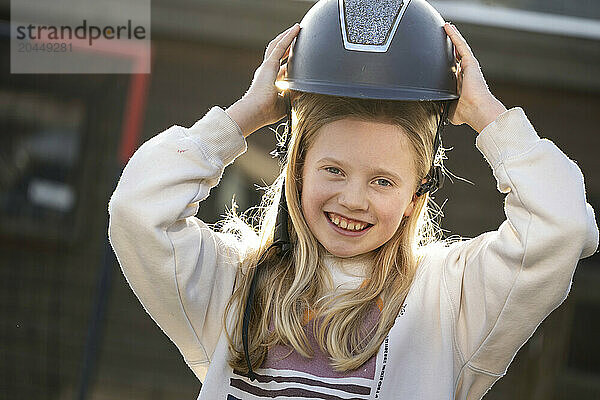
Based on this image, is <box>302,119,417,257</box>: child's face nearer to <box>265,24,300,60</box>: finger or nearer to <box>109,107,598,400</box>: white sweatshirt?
<box>109,107,598,400</box>: white sweatshirt

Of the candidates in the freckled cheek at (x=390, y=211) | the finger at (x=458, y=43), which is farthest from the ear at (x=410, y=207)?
the finger at (x=458, y=43)

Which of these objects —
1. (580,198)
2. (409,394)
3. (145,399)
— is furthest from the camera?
(145,399)

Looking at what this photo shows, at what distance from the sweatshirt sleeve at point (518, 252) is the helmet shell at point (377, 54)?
0.20 metres

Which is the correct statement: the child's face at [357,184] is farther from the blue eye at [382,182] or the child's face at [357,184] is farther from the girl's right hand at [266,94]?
the girl's right hand at [266,94]

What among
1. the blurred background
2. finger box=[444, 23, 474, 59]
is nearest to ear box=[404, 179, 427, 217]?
finger box=[444, 23, 474, 59]

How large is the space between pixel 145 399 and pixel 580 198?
4362 mm

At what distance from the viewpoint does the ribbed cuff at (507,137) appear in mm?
1898

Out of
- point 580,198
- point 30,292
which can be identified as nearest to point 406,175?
point 580,198

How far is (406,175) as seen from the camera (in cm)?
201

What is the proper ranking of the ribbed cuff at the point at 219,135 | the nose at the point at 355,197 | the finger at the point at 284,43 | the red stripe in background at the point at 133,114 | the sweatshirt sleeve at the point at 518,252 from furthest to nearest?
the red stripe in background at the point at 133,114, the finger at the point at 284,43, the ribbed cuff at the point at 219,135, the nose at the point at 355,197, the sweatshirt sleeve at the point at 518,252

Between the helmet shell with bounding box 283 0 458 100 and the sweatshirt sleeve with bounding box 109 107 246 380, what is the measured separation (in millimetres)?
266

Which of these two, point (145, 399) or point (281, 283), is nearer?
point (281, 283)

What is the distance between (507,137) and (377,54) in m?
0.36

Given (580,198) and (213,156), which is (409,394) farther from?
(213,156)
